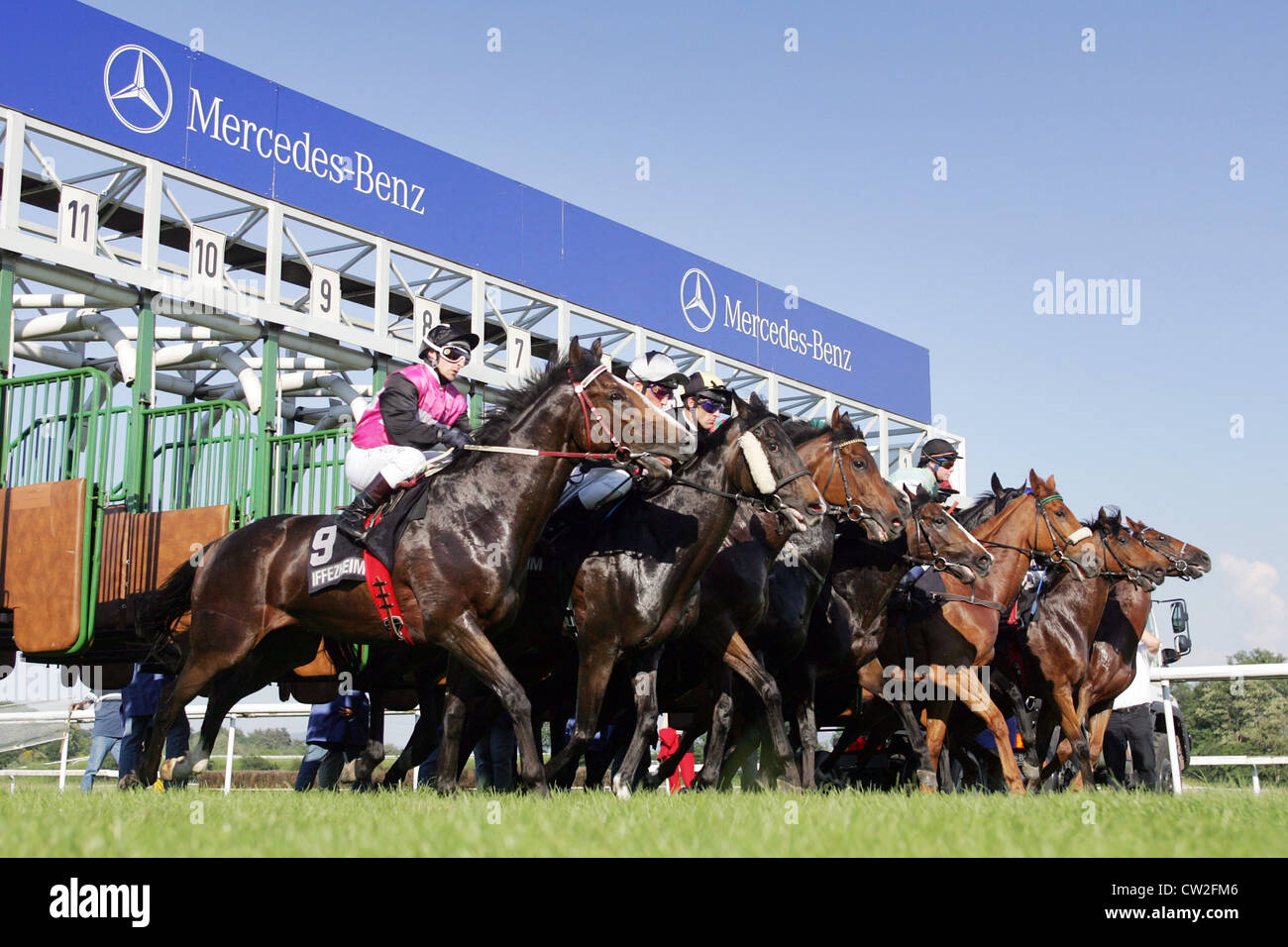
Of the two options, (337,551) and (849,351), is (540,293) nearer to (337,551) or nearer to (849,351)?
(849,351)

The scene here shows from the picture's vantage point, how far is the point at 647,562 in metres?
6.77

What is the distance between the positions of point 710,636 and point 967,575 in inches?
85.2

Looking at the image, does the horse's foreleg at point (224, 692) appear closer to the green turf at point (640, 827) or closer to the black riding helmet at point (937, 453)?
the green turf at point (640, 827)

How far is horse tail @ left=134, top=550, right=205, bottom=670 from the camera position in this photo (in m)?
7.37

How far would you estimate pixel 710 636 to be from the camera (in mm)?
7332

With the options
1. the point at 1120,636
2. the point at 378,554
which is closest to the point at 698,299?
the point at 1120,636

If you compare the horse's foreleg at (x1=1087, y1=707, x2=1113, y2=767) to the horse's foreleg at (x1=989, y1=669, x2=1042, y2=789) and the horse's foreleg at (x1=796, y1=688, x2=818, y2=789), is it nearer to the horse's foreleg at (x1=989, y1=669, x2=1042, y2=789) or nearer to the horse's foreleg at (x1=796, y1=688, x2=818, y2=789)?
the horse's foreleg at (x1=989, y1=669, x2=1042, y2=789)

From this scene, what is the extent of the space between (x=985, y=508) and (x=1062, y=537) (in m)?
0.68

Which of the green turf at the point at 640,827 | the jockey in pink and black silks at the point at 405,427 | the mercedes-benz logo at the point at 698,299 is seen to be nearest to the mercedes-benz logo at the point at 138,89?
the jockey in pink and black silks at the point at 405,427

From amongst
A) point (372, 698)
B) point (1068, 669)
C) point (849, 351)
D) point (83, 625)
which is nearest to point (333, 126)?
point (372, 698)

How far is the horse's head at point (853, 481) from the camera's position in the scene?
306 inches

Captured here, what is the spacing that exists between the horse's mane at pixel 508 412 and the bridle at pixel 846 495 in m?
1.98

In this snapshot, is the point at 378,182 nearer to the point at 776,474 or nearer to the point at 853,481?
the point at 853,481

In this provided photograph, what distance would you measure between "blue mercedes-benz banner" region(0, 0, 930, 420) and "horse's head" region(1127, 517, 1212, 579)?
8493mm
